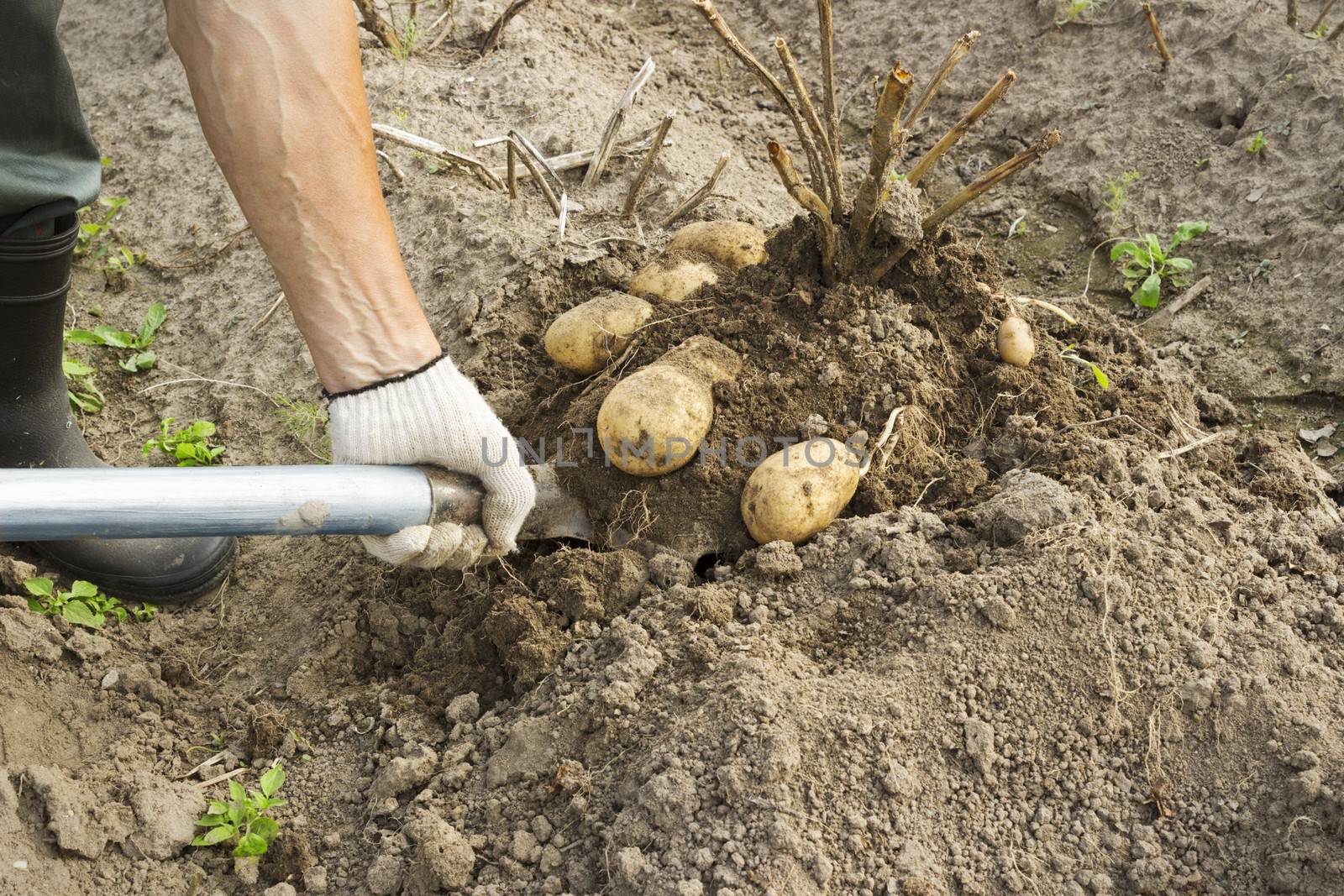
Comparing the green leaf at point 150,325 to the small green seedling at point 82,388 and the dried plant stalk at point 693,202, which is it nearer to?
the small green seedling at point 82,388

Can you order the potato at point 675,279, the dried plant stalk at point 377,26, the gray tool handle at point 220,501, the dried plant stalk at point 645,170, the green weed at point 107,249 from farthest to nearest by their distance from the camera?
the dried plant stalk at point 377,26 → the green weed at point 107,249 → the dried plant stalk at point 645,170 → the potato at point 675,279 → the gray tool handle at point 220,501

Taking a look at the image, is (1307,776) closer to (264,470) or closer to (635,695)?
(635,695)

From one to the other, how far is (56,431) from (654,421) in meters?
1.72

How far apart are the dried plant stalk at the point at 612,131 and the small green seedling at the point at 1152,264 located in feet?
5.68

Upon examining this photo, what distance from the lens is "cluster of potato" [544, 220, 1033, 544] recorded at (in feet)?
7.68

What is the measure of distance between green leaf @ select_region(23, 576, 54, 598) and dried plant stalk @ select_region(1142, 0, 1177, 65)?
408cm

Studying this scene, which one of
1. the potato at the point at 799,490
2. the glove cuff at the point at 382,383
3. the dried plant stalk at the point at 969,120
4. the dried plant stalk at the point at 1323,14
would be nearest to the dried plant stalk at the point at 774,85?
the dried plant stalk at the point at 969,120

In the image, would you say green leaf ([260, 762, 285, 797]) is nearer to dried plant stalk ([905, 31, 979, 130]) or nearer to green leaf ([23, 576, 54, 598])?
green leaf ([23, 576, 54, 598])

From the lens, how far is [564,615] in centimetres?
234

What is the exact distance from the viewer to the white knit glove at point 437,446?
2090 mm

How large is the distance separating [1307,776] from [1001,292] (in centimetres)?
149

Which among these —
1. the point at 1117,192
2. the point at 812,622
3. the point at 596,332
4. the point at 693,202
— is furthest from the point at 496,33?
the point at 812,622

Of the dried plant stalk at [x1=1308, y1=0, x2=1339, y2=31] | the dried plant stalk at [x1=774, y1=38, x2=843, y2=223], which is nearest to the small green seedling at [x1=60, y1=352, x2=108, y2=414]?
the dried plant stalk at [x1=774, y1=38, x2=843, y2=223]

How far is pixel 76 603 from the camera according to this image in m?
2.60
